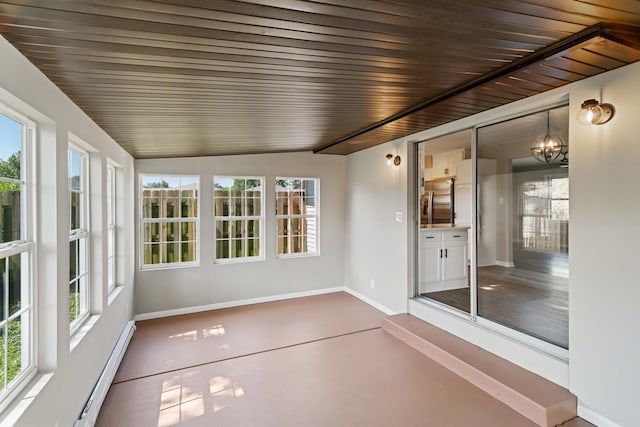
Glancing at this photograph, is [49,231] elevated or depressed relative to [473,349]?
elevated

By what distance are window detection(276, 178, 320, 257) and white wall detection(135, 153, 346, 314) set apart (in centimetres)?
12

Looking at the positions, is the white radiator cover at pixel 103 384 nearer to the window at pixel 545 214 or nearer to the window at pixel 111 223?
the window at pixel 111 223

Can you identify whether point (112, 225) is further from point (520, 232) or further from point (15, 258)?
point (520, 232)

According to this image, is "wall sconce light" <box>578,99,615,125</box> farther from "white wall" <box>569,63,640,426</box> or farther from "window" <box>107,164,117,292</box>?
"window" <box>107,164,117,292</box>

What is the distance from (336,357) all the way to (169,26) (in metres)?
3.22

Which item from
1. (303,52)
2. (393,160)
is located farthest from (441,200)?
(303,52)

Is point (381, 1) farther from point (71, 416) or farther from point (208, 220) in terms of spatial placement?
point (208, 220)

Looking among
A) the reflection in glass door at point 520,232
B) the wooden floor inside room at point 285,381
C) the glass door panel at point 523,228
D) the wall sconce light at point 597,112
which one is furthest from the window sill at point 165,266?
the wall sconce light at point 597,112

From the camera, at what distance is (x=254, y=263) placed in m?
5.26

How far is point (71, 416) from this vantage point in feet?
6.62

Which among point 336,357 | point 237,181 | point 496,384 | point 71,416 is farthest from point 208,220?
point 496,384

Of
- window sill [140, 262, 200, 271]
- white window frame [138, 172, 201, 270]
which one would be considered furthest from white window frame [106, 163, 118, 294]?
window sill [140, 262, 200, 271]

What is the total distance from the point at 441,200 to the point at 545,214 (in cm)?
359

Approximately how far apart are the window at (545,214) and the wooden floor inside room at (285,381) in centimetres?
140
